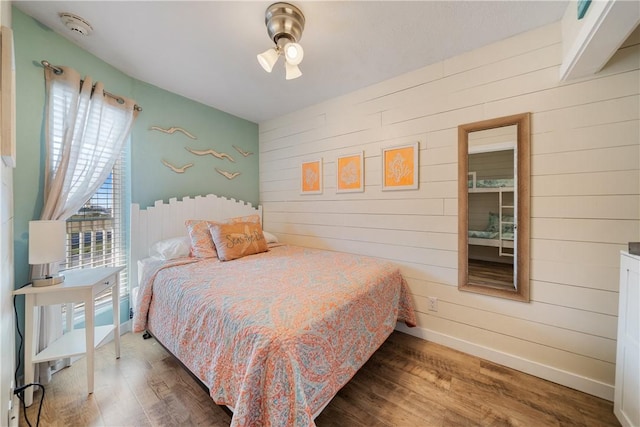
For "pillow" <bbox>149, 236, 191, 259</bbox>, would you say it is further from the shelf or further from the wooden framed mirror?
the wooden framed mirror

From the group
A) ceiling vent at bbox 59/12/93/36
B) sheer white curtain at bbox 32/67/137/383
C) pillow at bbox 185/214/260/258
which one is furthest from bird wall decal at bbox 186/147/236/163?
ceiling vent at bbox 59/12/93/36

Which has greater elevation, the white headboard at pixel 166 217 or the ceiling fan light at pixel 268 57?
the ceiling fan light at pixel 268 57

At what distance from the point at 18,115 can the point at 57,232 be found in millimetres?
836

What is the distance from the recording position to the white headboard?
224 cm

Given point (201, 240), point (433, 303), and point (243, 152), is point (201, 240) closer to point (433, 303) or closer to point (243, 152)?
point (243, 152)

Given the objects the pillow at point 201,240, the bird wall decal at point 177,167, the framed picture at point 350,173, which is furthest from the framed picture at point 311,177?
the bird wall decal at point 177,167

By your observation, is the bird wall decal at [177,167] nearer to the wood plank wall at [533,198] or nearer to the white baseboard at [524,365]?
the wood plank wall at [533,198]

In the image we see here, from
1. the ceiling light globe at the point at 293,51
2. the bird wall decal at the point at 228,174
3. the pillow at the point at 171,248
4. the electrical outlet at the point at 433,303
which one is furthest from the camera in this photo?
the bird wall decal at the point at 228,174

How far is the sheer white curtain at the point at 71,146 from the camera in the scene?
63.9 inches

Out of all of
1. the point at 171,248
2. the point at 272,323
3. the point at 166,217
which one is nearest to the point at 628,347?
the point at 272,323

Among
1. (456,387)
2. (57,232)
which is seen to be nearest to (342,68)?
(57,232)

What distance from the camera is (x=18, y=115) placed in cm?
151

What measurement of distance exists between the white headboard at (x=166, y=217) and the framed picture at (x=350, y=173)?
1.50 m

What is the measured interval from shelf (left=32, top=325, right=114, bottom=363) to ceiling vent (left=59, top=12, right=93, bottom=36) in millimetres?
2150
